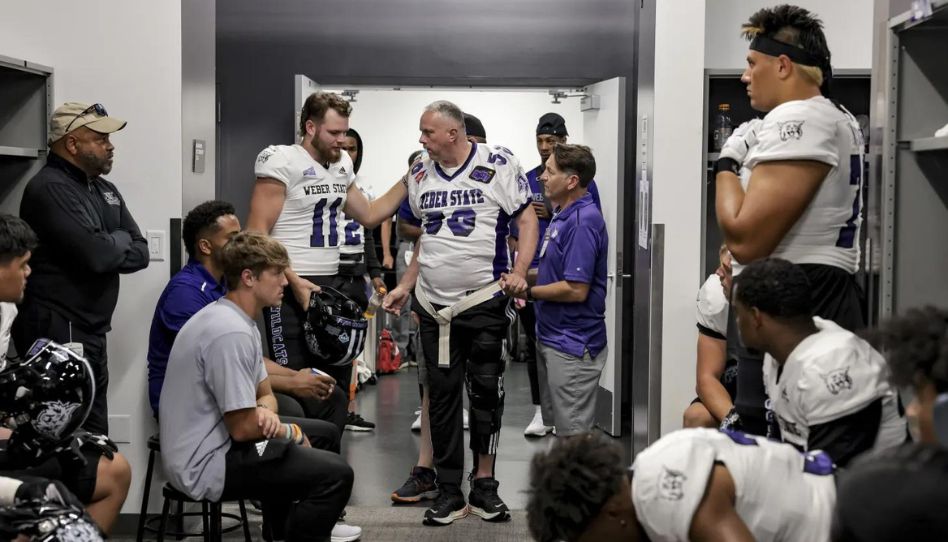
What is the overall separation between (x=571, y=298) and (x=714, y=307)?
0.83 metres

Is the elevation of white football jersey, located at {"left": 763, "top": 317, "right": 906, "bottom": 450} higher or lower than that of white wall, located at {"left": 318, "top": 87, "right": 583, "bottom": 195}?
lower

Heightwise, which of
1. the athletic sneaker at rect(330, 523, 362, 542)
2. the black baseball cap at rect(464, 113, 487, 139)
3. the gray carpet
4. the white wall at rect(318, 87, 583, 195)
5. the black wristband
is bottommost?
the gray carpet

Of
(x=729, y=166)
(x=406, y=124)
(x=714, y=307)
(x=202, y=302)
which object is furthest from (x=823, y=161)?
(x=406, y=124)

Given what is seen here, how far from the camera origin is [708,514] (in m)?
2.02

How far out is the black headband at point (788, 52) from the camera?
2.70m

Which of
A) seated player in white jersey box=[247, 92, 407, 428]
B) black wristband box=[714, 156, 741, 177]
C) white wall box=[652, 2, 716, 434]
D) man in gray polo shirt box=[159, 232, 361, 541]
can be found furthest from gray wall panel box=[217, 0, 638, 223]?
black wristband box=[714, 156, 741, 177]

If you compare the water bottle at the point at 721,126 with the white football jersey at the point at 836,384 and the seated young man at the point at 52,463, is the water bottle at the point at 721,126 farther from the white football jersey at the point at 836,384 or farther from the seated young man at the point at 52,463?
the seated young man at the point at 52,463

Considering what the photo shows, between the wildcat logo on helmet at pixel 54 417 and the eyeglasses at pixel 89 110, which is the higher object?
the eyeglasses at pixel 89 110

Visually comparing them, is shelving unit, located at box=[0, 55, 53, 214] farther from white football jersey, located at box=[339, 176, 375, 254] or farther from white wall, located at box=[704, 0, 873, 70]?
white wall, located at box=[704, 0, 873, 70]

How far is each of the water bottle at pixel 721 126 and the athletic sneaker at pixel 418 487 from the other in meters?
1.95

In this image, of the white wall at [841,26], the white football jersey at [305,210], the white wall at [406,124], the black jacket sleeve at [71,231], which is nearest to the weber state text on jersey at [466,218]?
the white football jersey at [305,210]

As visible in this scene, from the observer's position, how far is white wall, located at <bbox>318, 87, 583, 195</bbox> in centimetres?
1040

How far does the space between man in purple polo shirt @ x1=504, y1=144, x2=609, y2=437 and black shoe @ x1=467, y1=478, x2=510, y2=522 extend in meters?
0.36

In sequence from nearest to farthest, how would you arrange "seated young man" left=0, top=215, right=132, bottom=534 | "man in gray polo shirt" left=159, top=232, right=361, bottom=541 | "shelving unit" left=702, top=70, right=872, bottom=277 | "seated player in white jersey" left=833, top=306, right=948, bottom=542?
"seated player in white jersey" left=833, top=306, right=948, bottom=542 → "seated young man" left=0, top=215, right=132, bottom=534 → "man in gray polo shirt" left=159, top=232, right=361, bottom=541 → "shelving unit" left=702, top=70, right=872, bottom=277
